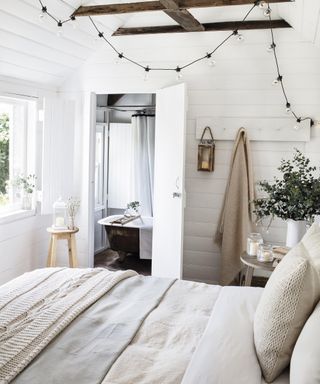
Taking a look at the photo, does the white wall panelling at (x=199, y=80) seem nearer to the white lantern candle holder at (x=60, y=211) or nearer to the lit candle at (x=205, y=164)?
the lit candle at (x=205, y=164)

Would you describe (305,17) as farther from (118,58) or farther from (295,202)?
(118,58)

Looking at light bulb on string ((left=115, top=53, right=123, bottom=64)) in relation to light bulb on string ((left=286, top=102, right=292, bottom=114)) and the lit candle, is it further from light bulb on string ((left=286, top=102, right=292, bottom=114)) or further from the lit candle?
light bulb on string ((left=286, top=102, right=292, bottom=114))

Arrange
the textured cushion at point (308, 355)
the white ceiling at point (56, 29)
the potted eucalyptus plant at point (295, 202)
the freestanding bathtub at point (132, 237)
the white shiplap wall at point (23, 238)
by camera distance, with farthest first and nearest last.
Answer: the freestanding bathtub at point (132, 237), the white shiplap wall at point (23, 238), the white ceiling at point (56, 29), the potted eucalyptus plant at point (295, 202), the textured cushion at point (308, 355)

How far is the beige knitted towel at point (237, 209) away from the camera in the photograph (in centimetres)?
419

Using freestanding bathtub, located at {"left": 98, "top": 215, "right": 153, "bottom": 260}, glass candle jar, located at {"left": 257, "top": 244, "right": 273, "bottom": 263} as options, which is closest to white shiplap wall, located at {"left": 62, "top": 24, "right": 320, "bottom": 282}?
freestanding bathtub, located at {"left": 98, "top": 215, "right": 153, "bottom": 260}

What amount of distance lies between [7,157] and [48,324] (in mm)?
2904

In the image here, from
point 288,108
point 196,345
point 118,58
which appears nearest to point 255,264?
point 196,345

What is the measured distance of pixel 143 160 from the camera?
614 centimetres

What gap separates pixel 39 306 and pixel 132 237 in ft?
10.6

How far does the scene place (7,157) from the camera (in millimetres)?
4395

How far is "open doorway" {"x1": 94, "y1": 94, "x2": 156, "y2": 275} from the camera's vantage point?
234 inches

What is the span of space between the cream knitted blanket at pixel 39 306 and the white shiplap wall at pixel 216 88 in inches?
75.2

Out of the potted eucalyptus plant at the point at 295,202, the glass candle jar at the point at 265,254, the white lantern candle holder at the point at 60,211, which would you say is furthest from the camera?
the white lantern candle holder at the point at 60,211

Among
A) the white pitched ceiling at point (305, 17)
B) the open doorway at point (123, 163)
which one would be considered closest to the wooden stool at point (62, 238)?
the open doorway at point (123, 163)
